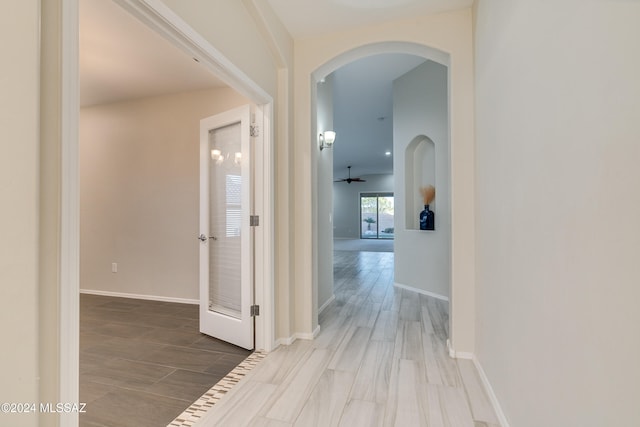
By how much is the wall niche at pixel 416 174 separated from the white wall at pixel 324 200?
138cm

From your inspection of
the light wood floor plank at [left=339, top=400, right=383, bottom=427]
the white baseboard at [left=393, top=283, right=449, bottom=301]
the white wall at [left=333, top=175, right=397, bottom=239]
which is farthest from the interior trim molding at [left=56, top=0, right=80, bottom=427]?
the white wall at [left=333, top=175, right=397, bottom=239]

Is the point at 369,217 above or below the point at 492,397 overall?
above

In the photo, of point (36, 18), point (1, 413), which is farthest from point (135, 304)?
point (36, 18)

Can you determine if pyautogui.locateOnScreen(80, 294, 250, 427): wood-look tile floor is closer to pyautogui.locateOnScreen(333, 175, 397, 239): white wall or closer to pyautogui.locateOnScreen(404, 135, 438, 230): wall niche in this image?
pyautogui.locateOnScreen(404, 135, 438, 230): wall niche

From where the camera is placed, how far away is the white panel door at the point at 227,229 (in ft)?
8.35

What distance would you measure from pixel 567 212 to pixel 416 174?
377 cm

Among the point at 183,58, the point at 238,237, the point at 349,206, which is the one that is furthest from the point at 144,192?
the point at 349,206

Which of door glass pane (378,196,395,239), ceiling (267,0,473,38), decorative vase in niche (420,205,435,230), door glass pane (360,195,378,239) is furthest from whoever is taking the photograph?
door glass pane (360,195,378,239)

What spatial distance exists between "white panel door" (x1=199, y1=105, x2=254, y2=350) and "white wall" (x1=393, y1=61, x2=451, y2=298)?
2.68 m

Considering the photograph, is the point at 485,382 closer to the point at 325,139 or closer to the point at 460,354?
the point at 460,354

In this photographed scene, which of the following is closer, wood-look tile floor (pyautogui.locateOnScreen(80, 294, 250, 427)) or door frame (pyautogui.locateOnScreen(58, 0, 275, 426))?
door frame (pyautogui.locateOnScreen(58, 0, 275, 426))

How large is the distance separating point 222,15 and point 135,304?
3702mm

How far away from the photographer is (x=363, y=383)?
6.48 ft

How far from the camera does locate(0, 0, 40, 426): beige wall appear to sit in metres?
0.80
